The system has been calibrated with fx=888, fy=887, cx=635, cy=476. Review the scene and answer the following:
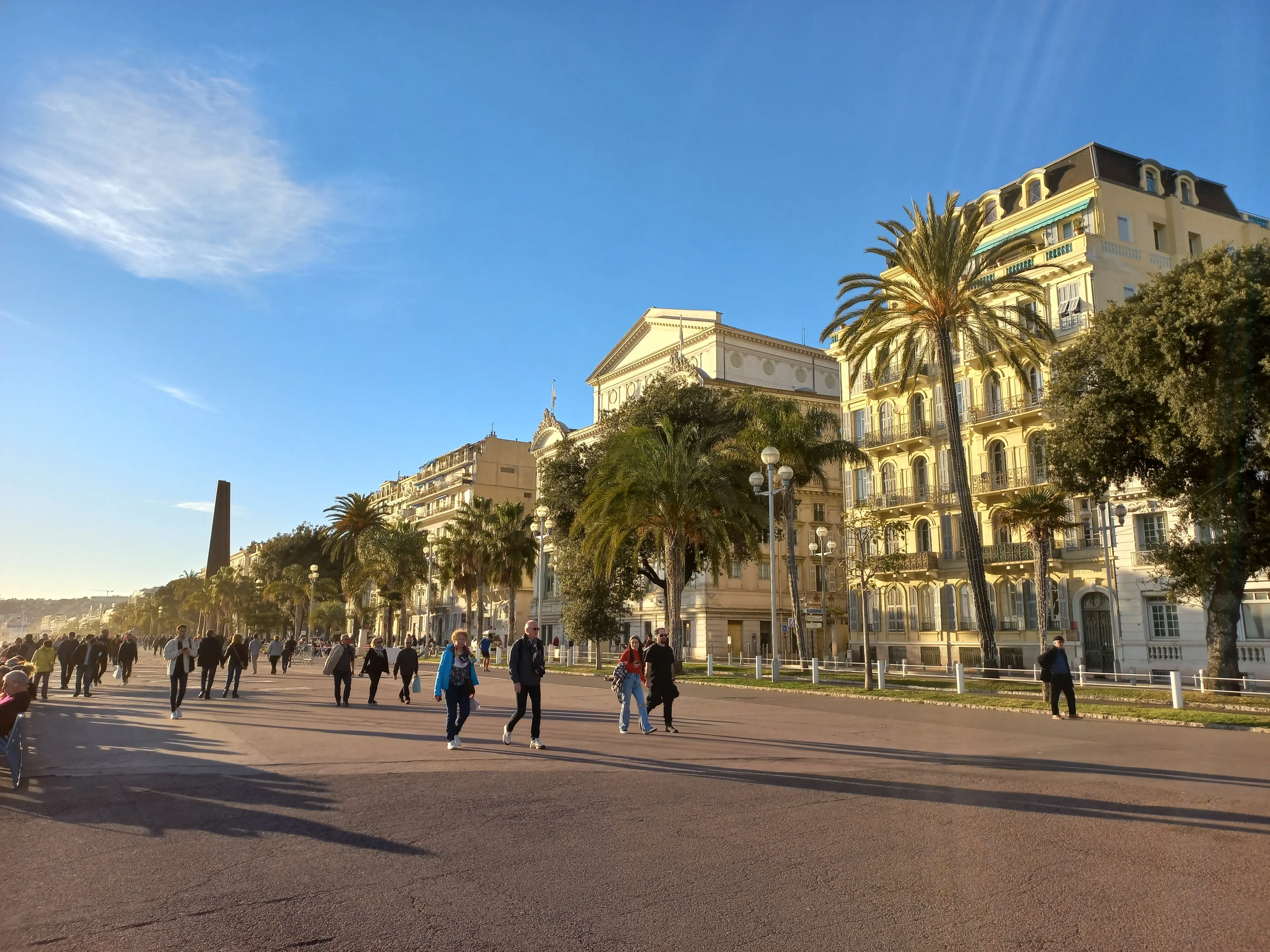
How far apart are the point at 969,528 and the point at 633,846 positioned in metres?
24.0

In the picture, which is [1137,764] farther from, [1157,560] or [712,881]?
[1157,560]

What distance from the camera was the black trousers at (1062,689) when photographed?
17.2 m

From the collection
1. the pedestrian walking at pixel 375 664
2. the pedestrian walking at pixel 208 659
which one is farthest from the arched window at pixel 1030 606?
the pedestrian walking at pixel 208 659

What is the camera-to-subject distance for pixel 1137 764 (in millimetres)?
10961

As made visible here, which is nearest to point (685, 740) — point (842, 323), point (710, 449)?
point (842, 323)

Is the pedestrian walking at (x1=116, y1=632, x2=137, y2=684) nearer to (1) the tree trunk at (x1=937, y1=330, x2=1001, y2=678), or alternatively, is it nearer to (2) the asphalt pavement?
(2) the asphalt pavement

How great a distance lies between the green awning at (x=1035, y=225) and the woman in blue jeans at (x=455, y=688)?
111 feet

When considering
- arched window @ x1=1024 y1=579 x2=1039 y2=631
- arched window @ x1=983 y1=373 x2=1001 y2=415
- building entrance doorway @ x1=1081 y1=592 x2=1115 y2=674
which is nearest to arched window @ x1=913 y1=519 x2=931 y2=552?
arched window @ x1=1024 y1=579 x2=1039 y2=631

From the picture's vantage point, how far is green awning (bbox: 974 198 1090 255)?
130 ft

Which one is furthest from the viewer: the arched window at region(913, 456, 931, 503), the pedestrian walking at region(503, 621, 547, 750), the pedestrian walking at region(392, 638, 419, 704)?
the arched window at region(913, 456, 931, 503)

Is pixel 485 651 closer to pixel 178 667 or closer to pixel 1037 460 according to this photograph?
pixel 178 667

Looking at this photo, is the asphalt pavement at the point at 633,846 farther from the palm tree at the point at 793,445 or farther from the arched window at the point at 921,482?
the arched window at the point at 921,482

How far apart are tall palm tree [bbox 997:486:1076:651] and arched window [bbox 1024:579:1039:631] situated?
3.76m

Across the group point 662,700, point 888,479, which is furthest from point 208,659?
point 888,479
